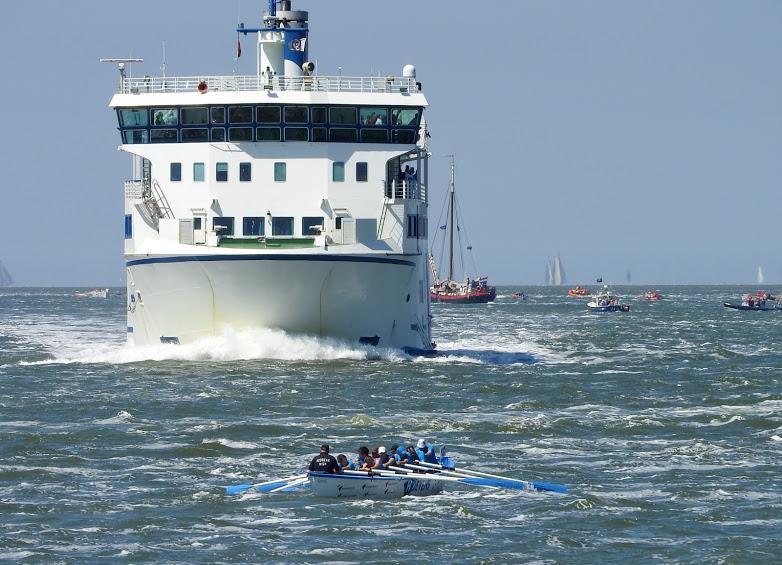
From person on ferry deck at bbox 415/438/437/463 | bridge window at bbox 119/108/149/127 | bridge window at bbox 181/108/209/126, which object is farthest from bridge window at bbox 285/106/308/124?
person on ferry deck at bbox 415/438/437/463

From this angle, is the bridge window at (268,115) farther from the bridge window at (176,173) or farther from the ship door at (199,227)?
the ship door at (199,227)

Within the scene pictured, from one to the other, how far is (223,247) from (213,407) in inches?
321

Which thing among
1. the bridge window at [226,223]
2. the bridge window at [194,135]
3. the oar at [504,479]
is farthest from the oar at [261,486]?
the bridge window at [194,135]

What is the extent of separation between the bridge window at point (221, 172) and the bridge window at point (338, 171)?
3.63 m

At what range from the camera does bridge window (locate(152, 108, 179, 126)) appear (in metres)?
50.6

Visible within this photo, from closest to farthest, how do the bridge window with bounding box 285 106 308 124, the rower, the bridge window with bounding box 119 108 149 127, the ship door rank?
the rower, the ship door, the bridge window with bounding box 285 106 308 124, the bridge window with bounding box 119 108 149 127

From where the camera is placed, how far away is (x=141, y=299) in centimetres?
5041

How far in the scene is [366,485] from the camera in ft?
92.4

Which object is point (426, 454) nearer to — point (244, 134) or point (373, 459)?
point (373, 459)

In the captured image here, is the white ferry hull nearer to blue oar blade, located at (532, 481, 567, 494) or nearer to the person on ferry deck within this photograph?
the person on ferry deck

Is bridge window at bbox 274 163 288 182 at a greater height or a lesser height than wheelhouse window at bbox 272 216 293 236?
greater

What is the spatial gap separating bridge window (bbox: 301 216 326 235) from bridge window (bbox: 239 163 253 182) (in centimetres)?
239

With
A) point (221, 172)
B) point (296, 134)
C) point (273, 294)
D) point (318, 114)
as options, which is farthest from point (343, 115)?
point (273, 294)

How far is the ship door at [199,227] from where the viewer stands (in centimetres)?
4788
